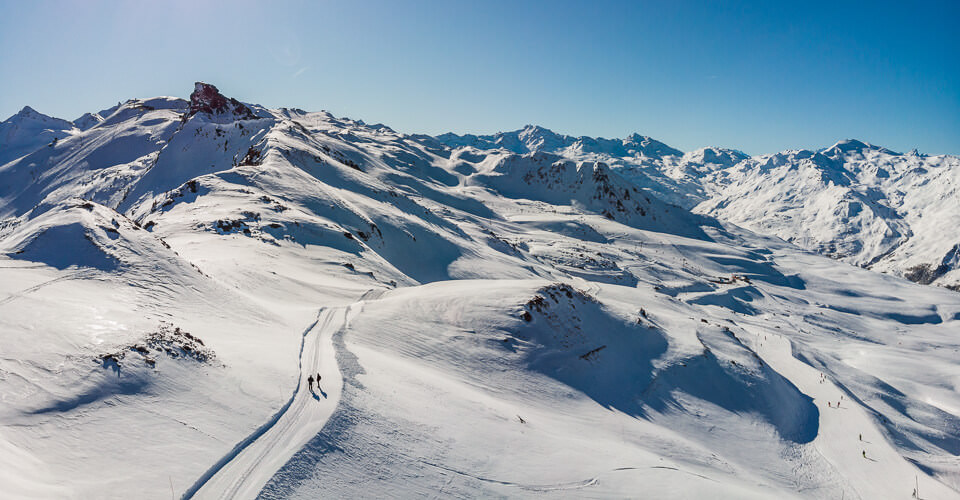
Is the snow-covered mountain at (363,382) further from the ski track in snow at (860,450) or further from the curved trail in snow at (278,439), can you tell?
the ski track in snow at (860,450)

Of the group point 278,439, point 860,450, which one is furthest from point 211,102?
point 860,450

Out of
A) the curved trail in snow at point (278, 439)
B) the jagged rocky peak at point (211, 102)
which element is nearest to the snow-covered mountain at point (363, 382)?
the curved trail in snow at point (278, 439)

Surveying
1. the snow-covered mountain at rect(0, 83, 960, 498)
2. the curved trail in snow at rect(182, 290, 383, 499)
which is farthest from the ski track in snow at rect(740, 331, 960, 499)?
the curved trail in snow at rect(182, 290, 383, 499)

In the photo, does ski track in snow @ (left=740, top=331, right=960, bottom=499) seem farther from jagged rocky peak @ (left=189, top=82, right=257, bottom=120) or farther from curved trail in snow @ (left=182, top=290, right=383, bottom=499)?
jagged rocky peak @ (left=189, top=82, right=257, bottom=120)

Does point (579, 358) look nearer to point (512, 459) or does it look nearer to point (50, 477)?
point (512, 459)

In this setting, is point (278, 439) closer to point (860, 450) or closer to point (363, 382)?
point (363, 382)
